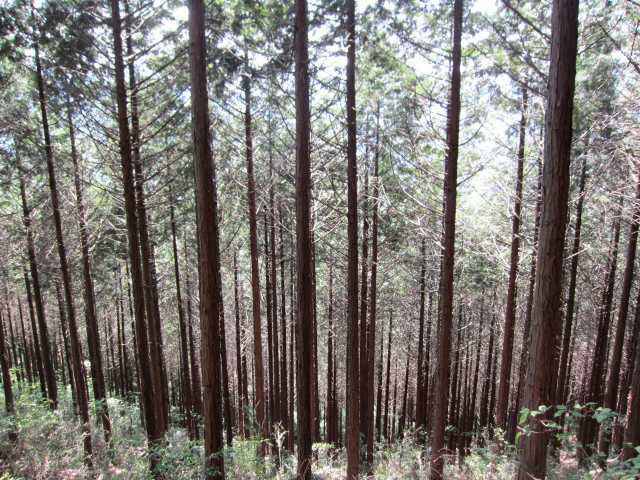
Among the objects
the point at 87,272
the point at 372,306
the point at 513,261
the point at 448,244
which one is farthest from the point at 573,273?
the point at 87,272

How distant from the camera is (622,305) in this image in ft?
35.4

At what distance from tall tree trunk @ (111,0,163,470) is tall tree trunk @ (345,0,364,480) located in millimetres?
4271

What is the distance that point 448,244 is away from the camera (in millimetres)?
7074

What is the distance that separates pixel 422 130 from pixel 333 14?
2.87m

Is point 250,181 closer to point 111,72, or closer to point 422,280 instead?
point 111,72

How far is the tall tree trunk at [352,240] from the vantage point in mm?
7094

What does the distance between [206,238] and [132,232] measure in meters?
2.48

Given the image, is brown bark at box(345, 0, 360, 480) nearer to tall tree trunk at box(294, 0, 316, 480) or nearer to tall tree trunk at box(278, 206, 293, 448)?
tall tree trunk at box(294, 0, 316, 480)

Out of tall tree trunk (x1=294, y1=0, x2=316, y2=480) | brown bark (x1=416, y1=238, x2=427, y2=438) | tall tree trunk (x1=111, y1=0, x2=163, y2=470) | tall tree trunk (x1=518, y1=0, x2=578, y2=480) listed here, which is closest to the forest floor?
tall tree trunk (x1=111, y1=0, x2=163, y2=470)

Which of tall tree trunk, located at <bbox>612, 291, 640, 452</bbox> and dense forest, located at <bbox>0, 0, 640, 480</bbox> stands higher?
dense forest, located at <bbox>0, 0, 640, 480</bbox>

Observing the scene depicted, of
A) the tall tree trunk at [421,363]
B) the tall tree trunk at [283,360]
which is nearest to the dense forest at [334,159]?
the tall tree trunk at [283,360]

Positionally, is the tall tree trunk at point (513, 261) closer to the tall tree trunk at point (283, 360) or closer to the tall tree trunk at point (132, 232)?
the tall tree trunk at point (283, 360)

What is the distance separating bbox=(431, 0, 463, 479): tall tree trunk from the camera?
21.4ft

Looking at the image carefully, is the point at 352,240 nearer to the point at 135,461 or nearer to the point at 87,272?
the point at 87,272
